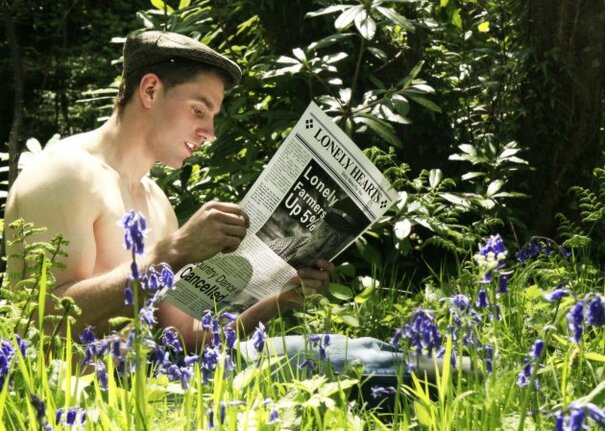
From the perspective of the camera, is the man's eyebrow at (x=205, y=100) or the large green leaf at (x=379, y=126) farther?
the large green leaf at (x=379, y=126)

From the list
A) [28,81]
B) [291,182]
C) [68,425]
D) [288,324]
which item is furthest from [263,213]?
[28,81]

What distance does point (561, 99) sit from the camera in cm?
454

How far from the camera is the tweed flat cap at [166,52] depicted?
9.75 feet

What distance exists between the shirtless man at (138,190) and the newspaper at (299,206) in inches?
5.0

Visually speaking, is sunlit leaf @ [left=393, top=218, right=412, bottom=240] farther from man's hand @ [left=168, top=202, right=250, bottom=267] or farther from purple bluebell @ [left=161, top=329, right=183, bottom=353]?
purple bluebell @ [left=161, top=329, right=183, bottom=353]

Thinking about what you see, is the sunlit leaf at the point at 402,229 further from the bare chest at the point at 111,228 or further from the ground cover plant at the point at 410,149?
the bare chest at the point at 111,228

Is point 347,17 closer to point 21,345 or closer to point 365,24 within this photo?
point 365,24

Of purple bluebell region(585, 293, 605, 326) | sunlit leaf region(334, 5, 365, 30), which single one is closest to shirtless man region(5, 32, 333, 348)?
sunlit leaf region(334, 5, 365, 30)

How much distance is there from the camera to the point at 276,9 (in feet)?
14.8

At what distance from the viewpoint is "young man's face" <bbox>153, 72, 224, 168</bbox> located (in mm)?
2979

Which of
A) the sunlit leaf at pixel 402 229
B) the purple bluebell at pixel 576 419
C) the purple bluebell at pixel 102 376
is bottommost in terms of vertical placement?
the purple bluebell at pixel 576 419

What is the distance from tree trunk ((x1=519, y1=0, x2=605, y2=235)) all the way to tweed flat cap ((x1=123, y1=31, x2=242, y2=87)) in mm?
1873

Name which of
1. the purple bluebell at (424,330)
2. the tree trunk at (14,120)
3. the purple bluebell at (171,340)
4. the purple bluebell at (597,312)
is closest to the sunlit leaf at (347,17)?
the tree trunk at (14,120)

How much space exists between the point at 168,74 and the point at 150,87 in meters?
0.06
